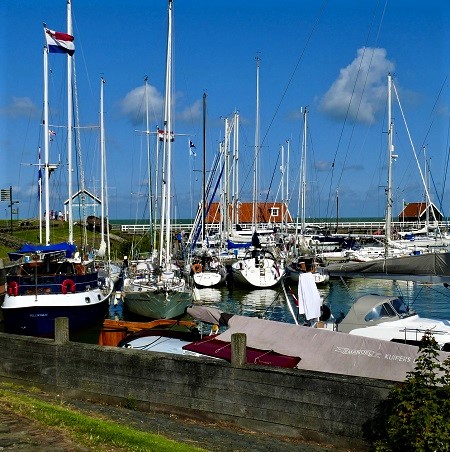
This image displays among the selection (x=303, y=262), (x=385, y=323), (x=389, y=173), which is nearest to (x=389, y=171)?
(x=389, y=173)

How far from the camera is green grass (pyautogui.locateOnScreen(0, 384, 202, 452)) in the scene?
1147 centimetres

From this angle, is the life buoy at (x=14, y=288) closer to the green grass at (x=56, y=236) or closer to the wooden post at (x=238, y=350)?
the wooden post at (x=238, y=350)

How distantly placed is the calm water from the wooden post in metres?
22.6

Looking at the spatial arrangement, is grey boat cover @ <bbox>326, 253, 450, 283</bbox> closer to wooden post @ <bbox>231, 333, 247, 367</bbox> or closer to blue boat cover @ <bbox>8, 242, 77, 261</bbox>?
wooden post @ <bbox>231, 333, 247, 367</bbox>

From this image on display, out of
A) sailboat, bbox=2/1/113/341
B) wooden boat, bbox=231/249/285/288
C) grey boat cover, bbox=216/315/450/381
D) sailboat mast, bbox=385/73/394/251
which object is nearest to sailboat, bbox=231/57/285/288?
wooden boat, bbox=231/249/285/288

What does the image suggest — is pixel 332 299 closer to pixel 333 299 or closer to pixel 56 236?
pixel 333 299

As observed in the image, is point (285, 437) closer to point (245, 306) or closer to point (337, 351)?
point (337, 351)

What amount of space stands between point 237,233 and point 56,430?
212ft

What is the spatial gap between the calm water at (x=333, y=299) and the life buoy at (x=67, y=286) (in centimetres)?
1012

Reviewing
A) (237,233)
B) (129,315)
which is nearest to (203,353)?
(129,315)

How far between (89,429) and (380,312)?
1095 cm

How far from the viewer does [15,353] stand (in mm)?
16938

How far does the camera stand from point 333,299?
159 feet

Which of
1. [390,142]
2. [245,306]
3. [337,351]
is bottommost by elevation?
[245,306]
